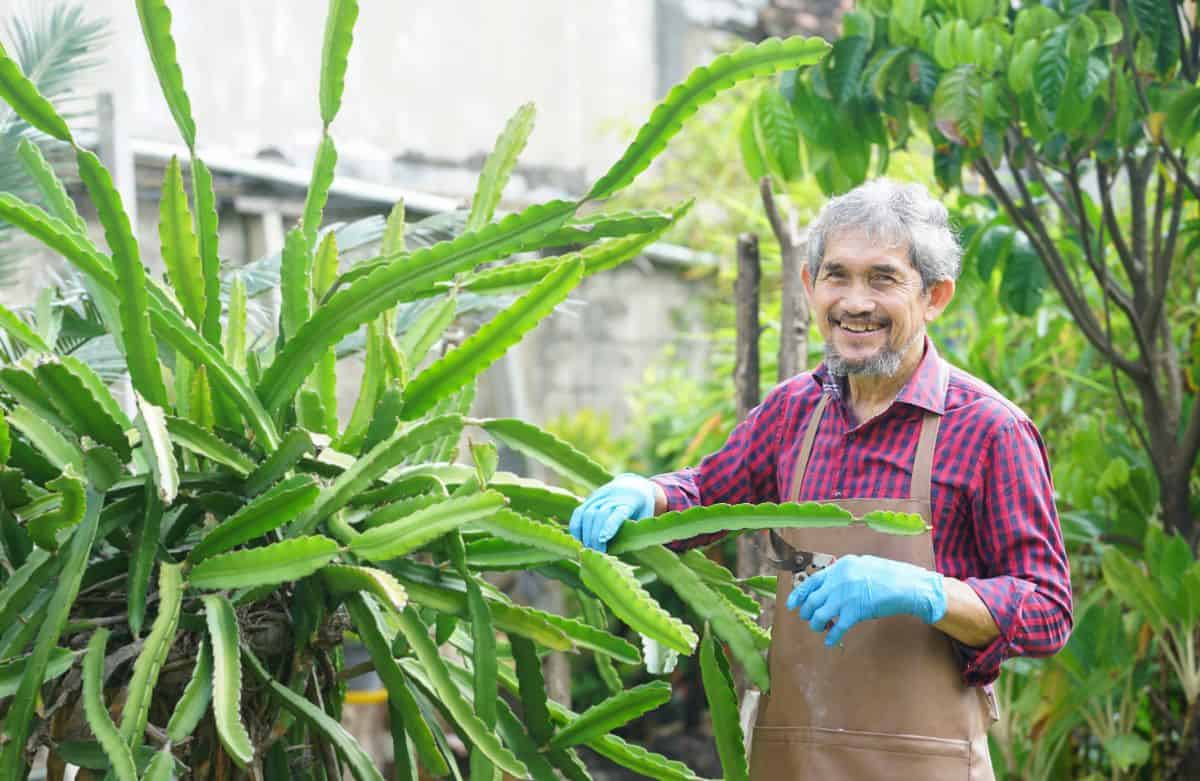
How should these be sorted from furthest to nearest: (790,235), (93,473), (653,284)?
(653,284)
(790,235)
(93,473)

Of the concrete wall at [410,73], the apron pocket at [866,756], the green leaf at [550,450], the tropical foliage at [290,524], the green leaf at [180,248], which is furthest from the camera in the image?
the concrete wall at [410,73]

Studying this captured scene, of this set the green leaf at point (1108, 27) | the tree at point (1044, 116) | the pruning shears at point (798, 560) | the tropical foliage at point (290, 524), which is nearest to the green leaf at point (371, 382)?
the tropical foliage at point (290, 524)

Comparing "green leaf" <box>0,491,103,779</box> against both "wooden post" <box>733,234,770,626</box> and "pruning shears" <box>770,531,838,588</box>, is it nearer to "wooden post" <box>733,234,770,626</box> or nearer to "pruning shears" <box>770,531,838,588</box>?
"pruning shears" <box>770,531,838,588</box>

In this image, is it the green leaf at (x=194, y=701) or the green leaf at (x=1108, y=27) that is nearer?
the green leaf at (x=194, y=701)

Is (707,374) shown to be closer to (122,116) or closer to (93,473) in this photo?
(122,116)

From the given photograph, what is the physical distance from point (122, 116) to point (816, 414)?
2157mm

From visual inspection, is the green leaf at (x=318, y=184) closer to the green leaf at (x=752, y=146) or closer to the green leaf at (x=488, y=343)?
the green leaf at (x=488, y=343)

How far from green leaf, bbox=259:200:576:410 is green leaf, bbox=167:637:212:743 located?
0.34 metres

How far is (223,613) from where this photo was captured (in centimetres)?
157

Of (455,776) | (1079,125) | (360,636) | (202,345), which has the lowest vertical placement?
(455,776)

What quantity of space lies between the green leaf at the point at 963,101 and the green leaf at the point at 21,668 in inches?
72.0

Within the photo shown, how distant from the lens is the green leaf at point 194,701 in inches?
59.2

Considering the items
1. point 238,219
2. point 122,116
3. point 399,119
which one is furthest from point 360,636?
point 399,119

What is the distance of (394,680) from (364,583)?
187 mm
